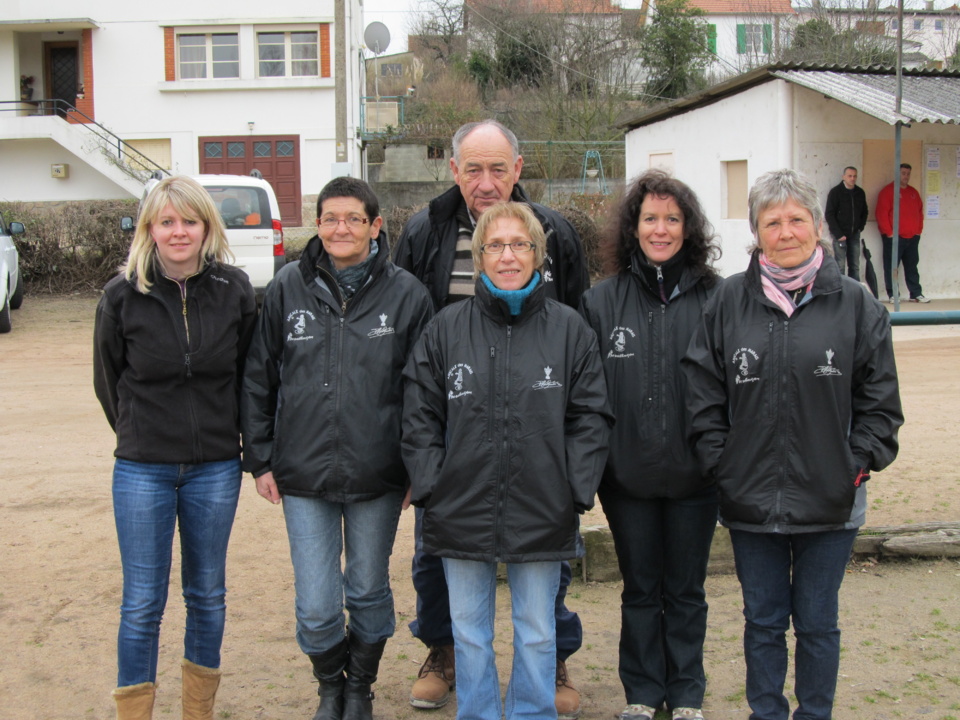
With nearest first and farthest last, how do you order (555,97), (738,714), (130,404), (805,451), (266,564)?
(805,451) < (130,404) < (738,714) < (266,564) < (555,97)

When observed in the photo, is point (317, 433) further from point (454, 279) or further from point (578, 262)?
point (578, 262)

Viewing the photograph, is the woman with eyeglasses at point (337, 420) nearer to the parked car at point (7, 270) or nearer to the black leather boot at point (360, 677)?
the black leather boot at point (360, 677)

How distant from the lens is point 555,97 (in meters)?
32.1

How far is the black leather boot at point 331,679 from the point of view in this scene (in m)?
3.51

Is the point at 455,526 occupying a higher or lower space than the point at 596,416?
lower

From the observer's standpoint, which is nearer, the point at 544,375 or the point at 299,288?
the point at 544,375

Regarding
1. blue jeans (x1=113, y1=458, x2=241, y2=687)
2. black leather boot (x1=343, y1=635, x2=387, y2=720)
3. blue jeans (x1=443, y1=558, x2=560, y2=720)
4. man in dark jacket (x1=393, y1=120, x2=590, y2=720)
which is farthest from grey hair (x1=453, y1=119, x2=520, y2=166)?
black leather boot (x1=343, y1=635, x2=387, y2=720)

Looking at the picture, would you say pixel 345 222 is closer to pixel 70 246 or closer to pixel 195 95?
pixel 70 246

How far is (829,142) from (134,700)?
1416cm

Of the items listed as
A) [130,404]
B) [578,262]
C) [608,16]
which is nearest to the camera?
[130,404]

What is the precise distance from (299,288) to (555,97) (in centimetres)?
2986

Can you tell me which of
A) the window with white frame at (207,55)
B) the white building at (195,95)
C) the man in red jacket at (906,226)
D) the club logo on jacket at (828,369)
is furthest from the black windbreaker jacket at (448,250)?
the window with white frame at (207,55)

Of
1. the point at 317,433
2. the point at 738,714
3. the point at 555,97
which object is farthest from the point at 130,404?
the point at 555,97

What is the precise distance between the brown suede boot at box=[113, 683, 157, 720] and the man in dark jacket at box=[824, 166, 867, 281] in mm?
13174
